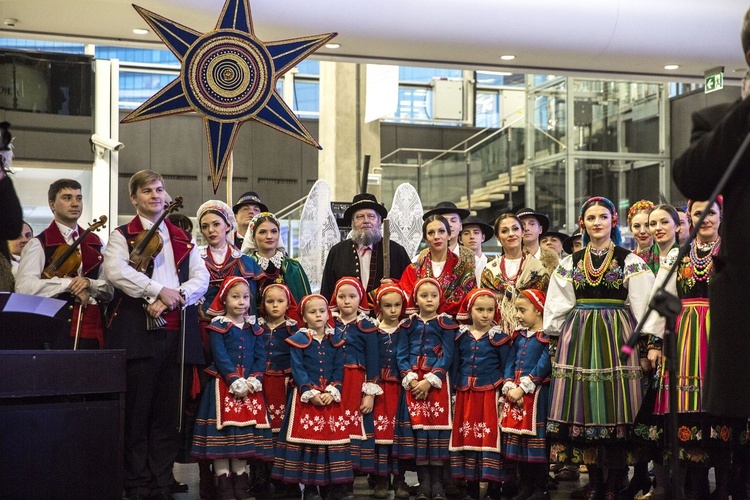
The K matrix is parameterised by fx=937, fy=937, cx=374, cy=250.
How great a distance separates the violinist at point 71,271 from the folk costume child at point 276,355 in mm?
846

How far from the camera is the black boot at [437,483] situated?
4848 mm

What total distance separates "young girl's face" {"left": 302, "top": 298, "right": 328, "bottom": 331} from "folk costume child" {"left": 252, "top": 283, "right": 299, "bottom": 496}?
6.3 inches

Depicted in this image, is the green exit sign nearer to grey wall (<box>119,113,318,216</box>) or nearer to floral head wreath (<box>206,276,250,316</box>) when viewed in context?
floral head wreath (<box>206,276,250,316</box>)

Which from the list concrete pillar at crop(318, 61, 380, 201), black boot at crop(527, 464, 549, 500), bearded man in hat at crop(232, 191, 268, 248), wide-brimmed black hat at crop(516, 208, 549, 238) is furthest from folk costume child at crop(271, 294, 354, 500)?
concrete pillar at crop(318, 61, 380, 201)

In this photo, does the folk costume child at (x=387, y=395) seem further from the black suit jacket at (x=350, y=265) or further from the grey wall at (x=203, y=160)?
the grey wall at (x=203, y=160)

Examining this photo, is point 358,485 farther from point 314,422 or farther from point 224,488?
point 224,488

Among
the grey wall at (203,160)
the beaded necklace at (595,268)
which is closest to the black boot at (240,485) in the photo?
the beaded necklace at (595,268)

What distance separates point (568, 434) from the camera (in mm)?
4641

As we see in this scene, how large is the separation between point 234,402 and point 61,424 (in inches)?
47.2

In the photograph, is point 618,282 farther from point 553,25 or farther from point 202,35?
point 202,35

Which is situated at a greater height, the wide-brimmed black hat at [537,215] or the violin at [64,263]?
the wide-brimmed black hat at [537,215]

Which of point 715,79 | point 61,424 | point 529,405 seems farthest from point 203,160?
point 61,424

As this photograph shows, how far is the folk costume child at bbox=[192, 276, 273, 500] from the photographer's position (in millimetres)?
4684

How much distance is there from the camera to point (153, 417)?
462cm
